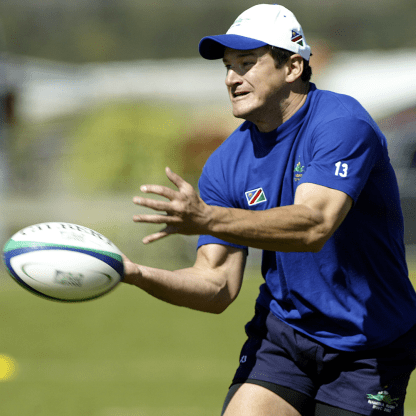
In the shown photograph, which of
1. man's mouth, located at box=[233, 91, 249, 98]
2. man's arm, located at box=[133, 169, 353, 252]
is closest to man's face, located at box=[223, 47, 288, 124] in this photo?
man's mouth, located at box=[233, 91, 249, 98]

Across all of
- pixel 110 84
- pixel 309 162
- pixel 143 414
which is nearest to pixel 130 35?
pixel 110 84

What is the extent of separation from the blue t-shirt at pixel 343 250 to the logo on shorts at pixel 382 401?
0.24m

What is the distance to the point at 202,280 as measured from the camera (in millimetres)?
3641

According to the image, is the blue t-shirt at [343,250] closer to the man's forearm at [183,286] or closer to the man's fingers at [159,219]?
the man's forearm at [183,286]

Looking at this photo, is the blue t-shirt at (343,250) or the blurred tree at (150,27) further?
the blurred tree at (150,27)

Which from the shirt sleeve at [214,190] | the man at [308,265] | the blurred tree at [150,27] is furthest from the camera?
the blurred tree at [150,27]

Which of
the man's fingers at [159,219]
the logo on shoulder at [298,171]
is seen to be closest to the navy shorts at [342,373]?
the logo on shoulder at [298,171]

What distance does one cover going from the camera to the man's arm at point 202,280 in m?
3.38

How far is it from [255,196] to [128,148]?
49.4 feet

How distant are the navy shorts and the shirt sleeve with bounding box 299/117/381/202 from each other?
0.85 meters

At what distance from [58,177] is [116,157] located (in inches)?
62.9

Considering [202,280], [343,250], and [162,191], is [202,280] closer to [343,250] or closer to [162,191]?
[343,250]

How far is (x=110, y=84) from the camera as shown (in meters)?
25.8

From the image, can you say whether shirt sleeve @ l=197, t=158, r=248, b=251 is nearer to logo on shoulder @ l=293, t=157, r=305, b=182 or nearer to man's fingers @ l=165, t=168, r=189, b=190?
Answer: logo on shoulder @ l=293, t=157, r=305, b=182
